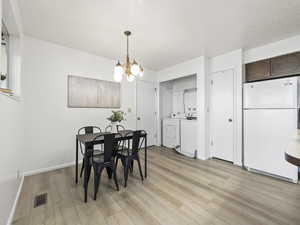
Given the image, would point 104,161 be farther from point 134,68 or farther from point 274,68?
point 274,68

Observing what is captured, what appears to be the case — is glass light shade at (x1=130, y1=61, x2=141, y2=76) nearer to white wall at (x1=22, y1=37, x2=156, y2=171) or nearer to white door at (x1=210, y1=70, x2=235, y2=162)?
white wall at (x1=22, y1=37, x2=156, y2=171)

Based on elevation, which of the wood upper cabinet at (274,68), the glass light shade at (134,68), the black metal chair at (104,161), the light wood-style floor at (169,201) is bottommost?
the light wood-style floor at (169,201)

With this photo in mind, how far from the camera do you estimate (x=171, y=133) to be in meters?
4.22

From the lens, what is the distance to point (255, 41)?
8.61 ft

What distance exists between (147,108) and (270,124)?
117 inches

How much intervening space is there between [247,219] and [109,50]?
11.6ft

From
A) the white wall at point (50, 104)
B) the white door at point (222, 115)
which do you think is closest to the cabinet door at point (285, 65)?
the white door at point (222, 115)

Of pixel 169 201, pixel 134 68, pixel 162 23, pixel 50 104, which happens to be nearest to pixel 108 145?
pixel 169 201

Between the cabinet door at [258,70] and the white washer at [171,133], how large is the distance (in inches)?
77.8

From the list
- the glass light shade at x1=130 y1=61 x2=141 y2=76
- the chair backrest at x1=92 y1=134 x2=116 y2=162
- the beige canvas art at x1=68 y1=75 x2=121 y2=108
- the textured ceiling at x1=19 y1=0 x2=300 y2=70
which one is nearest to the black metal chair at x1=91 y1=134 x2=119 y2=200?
the chair backrest at x1=92 y1=134 x2=116 y2=162

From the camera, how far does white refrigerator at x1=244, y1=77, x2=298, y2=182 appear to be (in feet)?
7.28

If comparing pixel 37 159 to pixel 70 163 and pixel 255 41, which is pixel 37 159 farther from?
pixel 255 41

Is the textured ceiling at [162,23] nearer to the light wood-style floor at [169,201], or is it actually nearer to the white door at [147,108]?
the white door at [147,108]

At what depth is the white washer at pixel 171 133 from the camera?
3998mm
